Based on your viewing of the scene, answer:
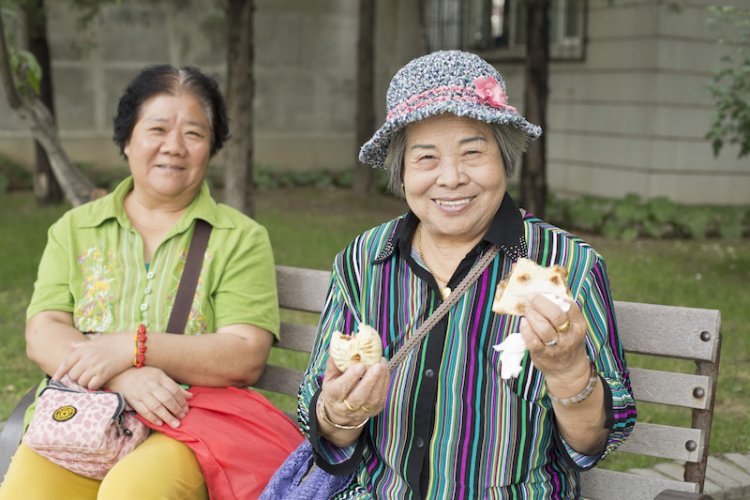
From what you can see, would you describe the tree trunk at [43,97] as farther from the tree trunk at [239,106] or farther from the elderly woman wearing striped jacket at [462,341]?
the elderly woman wearing striped jacket at [462,341]

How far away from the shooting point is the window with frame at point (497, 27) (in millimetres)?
12172

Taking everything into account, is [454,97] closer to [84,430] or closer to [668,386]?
[668,386]

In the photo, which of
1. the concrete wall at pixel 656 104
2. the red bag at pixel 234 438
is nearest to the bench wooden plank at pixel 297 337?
the red bag at pixel 234 438

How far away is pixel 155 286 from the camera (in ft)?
9.60

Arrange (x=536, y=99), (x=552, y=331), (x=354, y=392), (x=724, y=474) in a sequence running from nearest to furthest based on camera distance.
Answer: (x=552, y=331) → (x=354, y=392) → (x=724, y=474) → (x=536, y=99)

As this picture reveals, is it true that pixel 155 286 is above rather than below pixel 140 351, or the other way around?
above

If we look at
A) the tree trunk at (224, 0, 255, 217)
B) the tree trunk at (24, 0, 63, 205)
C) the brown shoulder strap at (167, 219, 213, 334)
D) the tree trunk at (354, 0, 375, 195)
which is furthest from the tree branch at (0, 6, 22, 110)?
the tree trunk at (354, 0, 375, 195)

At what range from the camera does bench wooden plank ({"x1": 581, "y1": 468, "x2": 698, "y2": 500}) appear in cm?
258

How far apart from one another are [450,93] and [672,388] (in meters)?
1.01

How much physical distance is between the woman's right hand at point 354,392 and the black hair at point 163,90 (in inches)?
47.1

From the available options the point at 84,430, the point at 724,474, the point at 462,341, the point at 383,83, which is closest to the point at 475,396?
the point at 462,341

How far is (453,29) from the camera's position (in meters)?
14.2

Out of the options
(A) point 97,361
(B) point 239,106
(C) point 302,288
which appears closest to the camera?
(A) point 97,361

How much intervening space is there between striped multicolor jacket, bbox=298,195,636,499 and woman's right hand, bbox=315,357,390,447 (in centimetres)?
13
